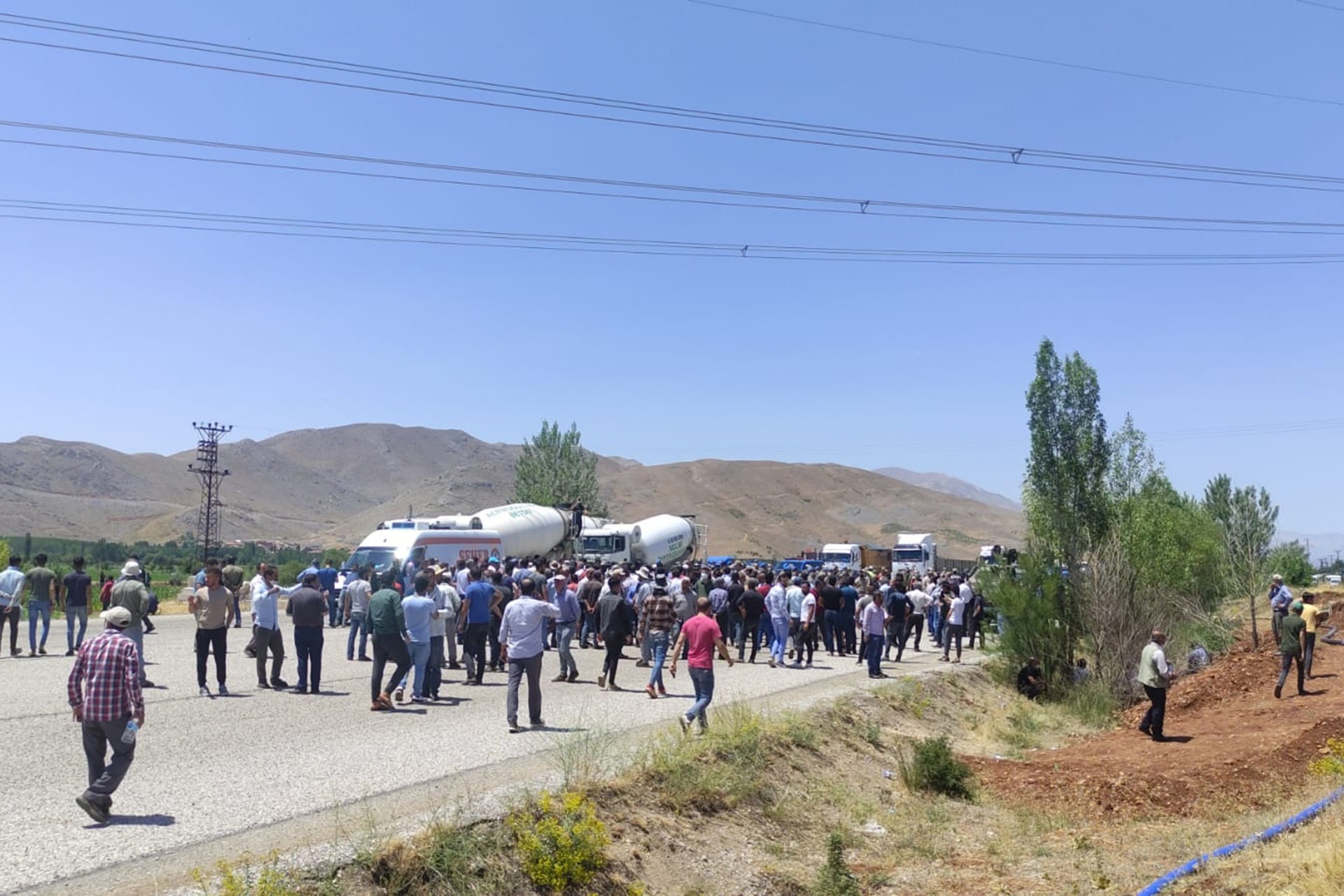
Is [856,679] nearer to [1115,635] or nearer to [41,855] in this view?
[1115,635]

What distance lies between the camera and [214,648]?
14.2 meters

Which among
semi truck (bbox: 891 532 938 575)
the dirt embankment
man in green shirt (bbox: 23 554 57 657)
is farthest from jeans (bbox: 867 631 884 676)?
semi truck (bbox: 891 532 938 575)

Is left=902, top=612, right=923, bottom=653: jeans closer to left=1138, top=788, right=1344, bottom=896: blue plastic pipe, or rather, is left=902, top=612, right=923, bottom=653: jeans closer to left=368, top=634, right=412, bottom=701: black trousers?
left=368, top=634, right=412, bottom=701: black trousers

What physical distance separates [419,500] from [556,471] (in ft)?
257

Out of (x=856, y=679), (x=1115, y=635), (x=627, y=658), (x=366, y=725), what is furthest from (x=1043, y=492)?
(x=366, y=725)

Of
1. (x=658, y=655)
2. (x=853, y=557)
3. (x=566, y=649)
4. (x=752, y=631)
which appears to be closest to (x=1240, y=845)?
(x=658, y=655)

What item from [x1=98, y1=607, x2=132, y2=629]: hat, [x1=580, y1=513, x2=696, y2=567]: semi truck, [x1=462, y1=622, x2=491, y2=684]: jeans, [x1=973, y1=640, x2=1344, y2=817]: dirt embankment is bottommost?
[x1=973, y1=640, x2=1344, y2=817]: dirt embankment

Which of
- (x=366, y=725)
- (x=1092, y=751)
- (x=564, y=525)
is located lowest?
(x=1092, y=751)

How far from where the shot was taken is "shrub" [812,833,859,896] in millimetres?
8422

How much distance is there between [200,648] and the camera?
14.2 m

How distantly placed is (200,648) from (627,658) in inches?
327

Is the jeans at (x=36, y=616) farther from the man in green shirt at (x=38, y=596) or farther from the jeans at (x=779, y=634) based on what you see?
the jeans at (x=779, y=634)

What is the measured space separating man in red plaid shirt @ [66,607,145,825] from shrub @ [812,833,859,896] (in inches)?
210

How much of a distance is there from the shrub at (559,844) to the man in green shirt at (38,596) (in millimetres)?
13775
